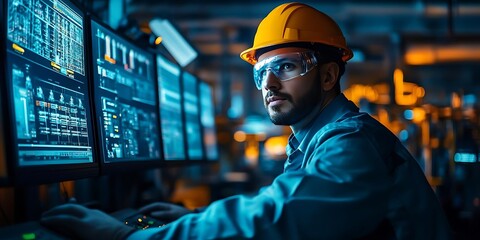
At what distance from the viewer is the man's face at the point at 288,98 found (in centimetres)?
172

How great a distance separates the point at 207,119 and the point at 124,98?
1969 millimetres

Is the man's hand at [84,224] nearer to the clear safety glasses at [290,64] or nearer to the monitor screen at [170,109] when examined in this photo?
the clear safety glasses at [290,64]

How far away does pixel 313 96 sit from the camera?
5.77 feet

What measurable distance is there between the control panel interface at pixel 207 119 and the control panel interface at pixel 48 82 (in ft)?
6.52

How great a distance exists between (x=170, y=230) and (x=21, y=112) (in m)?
0.48

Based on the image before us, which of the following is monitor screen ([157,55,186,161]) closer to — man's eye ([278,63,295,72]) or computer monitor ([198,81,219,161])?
computer monitor ([198,81,219,161])

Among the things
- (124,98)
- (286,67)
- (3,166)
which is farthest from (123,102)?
(3,166)

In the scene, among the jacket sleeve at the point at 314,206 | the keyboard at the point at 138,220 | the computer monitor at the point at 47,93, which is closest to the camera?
the jacket sleeve at the point at 314,206

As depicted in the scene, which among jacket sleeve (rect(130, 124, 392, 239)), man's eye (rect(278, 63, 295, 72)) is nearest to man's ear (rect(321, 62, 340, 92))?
man's eye (rect(278, 63, 295, 72))

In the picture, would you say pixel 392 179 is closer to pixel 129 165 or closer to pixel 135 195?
pixel 129 165

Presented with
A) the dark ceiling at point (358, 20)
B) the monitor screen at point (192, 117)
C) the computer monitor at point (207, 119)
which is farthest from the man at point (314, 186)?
the dark ceiling at point (358, 20)

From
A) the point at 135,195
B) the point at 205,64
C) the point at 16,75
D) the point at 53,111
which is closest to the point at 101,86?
the point at 53,111

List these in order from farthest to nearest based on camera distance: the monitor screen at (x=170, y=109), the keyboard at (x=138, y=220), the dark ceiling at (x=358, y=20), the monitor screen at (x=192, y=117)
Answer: the dark ceiling at (x=358, y=20), the monitor screen at (x=192, y=117), the monitor screen at (x=170, y=109), the keyboard at (x=138, y=220)

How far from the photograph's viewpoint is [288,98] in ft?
5.65
